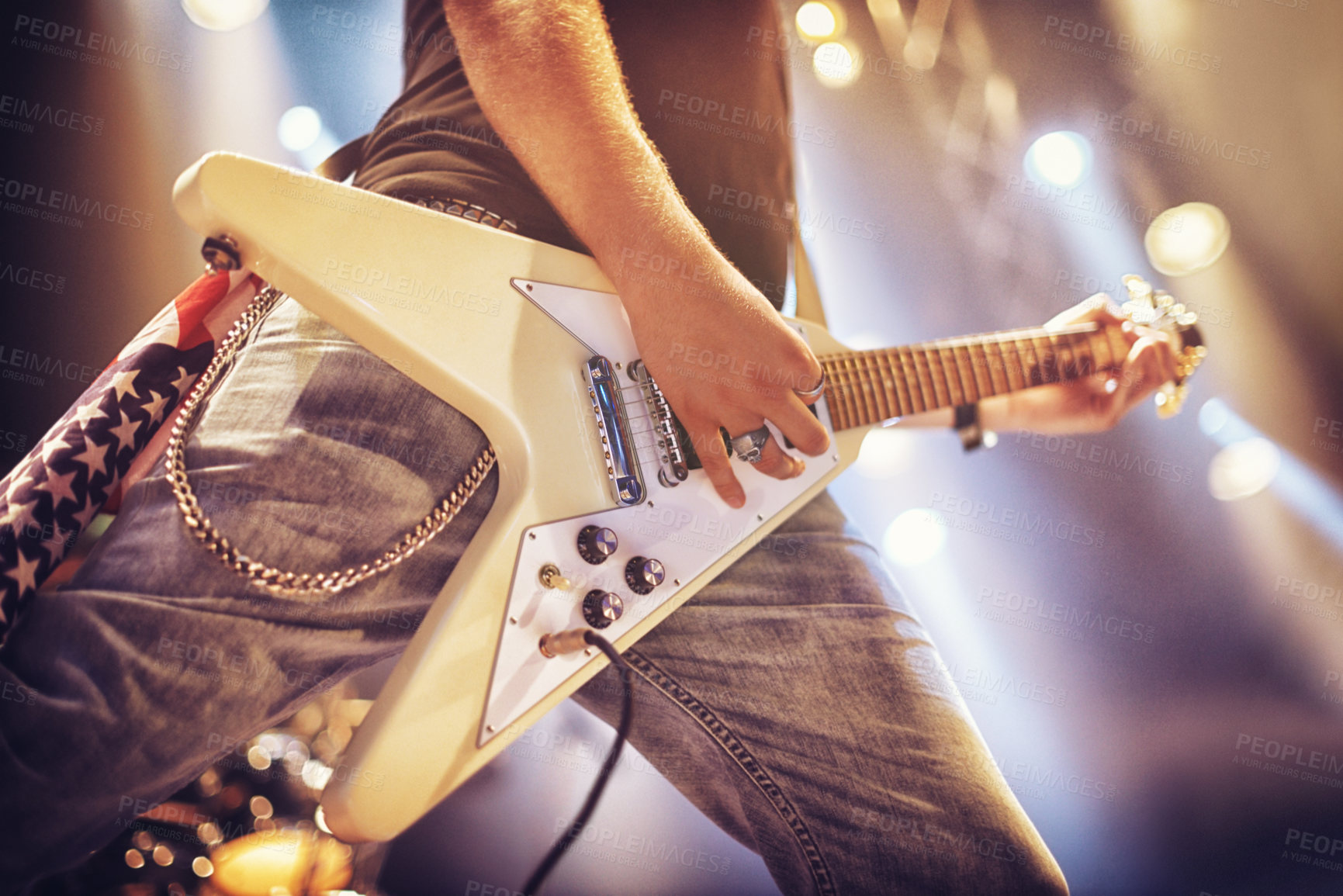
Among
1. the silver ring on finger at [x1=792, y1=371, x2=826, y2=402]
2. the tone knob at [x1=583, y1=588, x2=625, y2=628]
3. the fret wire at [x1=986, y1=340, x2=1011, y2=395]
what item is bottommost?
the tone knob at [x1=583, y1=588, x2=625, y2=628]

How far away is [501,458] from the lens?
2.48 feet

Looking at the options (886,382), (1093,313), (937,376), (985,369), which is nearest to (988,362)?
(985,369)

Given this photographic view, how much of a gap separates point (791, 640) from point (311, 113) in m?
1.73

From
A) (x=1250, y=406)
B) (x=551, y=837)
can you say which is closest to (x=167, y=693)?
(x=551, y=837)

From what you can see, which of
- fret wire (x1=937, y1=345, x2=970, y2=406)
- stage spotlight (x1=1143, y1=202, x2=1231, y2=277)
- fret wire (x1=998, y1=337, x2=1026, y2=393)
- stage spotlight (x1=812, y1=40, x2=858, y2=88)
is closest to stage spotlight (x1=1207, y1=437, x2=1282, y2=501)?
stage spotlight (x1=1143, y1=202, x2=1231, y2=277)

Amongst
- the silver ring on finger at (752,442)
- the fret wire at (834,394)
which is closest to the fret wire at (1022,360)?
the fret wire at (834,394)

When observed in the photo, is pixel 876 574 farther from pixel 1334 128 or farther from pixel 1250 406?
pixel 1334 128

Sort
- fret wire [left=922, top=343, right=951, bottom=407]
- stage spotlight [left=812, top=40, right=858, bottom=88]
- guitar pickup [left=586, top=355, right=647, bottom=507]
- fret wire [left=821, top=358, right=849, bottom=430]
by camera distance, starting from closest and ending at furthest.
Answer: guitar pickup [left=586, top=355, right=647, bottom=507], fret wire [left=821, top=358, right=849, bottom=430], fret wire [left=922, top=343, right=951, bottom=407], stage spotlight [left=812, top=40, right=858, bottom=88]

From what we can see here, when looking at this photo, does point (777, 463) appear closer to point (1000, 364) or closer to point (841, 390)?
point (841, 390)

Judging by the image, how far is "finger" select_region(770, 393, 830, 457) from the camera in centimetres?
86

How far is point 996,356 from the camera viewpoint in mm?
1188

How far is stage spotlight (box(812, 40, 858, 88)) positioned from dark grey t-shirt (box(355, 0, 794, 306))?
2.01 ft

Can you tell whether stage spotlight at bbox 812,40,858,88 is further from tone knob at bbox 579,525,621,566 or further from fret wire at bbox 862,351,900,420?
tone knob at bbox 579,525,621,566

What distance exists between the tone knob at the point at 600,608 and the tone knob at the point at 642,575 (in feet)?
0.13
